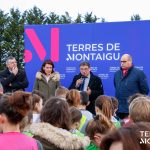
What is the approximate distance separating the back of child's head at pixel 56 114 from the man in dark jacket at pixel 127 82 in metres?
4.89

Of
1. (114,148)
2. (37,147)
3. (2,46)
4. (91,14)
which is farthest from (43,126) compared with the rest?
(91,14)

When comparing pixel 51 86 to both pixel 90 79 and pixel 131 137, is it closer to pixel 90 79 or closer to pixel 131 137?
pixel 90 79

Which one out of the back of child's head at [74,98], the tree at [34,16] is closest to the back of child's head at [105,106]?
the back of child's head at [74,98]

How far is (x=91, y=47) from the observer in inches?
415

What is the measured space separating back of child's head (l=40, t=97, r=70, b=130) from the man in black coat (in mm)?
5388

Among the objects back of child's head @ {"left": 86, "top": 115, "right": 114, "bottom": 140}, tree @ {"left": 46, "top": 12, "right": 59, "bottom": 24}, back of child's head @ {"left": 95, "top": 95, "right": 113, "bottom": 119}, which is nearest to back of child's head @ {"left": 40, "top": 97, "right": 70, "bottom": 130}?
back of child's head @ {"left": 86, "top": 115, "right": 114, "bottom": 140}

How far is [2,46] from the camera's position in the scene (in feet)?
117

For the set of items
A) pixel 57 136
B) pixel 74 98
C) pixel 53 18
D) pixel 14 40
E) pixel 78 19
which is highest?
pixel 53 18

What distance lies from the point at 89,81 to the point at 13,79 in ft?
5.61

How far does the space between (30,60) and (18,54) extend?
2616 centimetres

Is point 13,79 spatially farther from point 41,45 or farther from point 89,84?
point 89,84

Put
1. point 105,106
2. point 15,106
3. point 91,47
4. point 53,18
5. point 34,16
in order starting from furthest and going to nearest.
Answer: point 53,18
point 34,16
point 91,47
point 105,106
point 15,106

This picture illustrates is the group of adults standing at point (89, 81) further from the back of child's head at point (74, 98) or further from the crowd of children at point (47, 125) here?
the crowd of children at point (47, 125)

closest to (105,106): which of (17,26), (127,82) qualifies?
(127,82)
